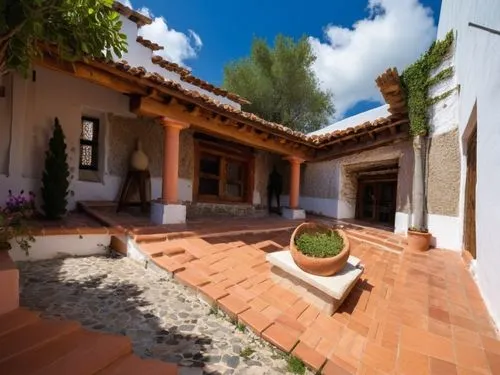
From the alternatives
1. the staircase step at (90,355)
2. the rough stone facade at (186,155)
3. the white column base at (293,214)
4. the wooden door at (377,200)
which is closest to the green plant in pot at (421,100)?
the wooden door at (377,200)

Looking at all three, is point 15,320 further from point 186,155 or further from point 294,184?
point 294,184

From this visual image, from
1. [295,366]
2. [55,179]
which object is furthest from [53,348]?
[55,179]

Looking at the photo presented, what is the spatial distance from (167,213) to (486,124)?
529cm

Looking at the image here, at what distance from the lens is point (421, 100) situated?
264 inches

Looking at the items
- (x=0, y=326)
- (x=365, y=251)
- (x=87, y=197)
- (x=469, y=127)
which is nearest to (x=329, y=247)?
(x=365, y=251)

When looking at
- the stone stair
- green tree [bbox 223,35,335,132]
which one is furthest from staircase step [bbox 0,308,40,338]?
green tree [bbox 223,35,335,132]

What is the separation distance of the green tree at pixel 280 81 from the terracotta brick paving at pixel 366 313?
514 inches

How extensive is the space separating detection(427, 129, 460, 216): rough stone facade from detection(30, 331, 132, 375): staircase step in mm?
6829

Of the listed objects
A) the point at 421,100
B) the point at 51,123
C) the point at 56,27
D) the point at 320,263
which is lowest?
the point at 320,263

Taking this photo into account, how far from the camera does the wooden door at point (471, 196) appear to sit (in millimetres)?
4810

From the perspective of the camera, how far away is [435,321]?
300 centimetres

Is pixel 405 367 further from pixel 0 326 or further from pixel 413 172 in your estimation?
pixel 413 172

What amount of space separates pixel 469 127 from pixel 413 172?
2215 mm

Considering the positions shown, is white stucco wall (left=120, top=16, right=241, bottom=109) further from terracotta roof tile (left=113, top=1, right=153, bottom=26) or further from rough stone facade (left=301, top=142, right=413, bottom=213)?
rough stone facade (left=301, top=142, right=413, bottom=213)
